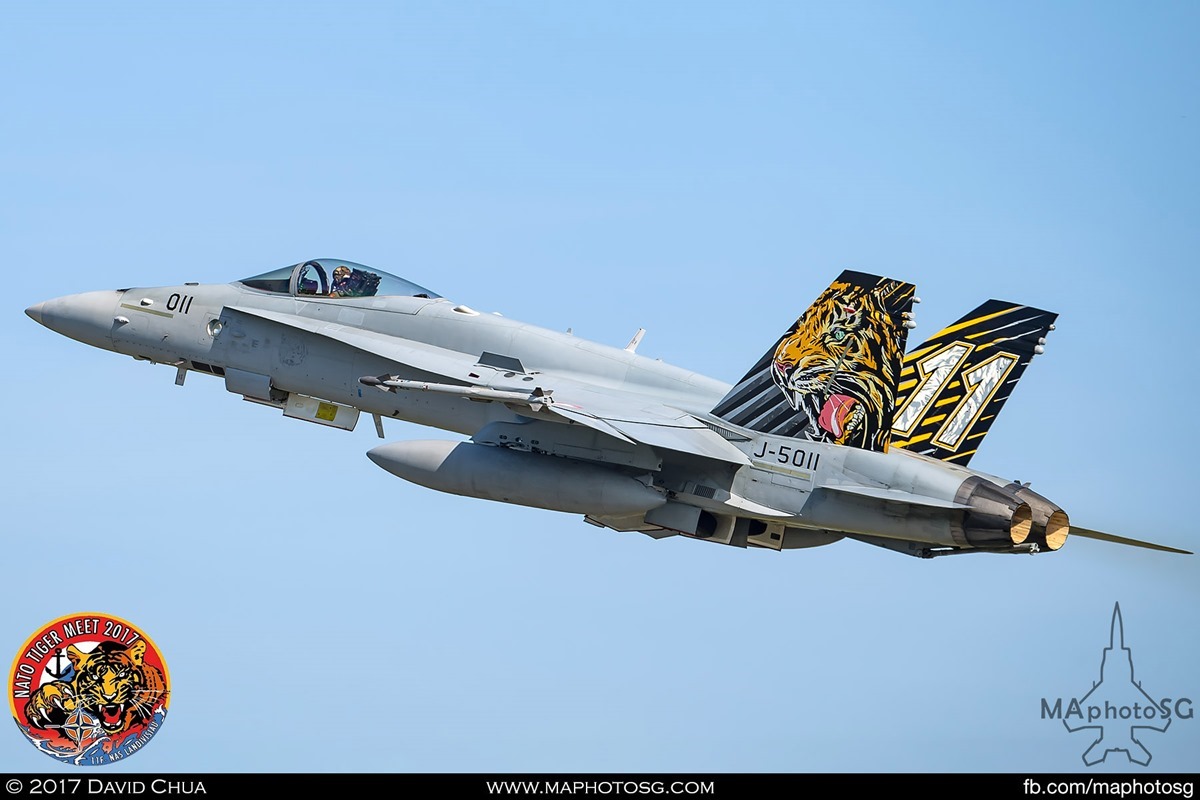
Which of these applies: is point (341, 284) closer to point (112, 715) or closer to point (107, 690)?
point (107, 690)

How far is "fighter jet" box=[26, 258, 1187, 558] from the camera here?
18969mm

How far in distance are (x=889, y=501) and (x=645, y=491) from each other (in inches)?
106

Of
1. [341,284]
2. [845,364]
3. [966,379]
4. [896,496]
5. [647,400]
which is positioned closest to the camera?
[896,496]

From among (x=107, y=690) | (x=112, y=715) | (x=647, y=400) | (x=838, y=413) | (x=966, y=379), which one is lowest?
(x=112, y=715)

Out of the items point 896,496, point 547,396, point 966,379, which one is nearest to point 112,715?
point 547,396

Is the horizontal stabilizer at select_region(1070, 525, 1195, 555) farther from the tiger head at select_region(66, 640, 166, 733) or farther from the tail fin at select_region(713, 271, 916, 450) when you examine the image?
the tiger head at select_region(66, 640, 166, 733)

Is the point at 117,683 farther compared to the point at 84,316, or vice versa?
the point at 84,316

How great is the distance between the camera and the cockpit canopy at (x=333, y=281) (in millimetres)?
22453

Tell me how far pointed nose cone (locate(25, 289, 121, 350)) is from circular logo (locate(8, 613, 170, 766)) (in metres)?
5.37

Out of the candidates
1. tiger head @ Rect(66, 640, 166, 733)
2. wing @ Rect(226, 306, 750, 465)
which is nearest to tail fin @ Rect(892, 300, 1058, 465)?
wing @ Rect(226, 306, 750, 465)

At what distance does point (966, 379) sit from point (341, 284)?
7.82 meters

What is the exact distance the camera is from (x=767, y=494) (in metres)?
19.5

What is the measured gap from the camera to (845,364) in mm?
19047
